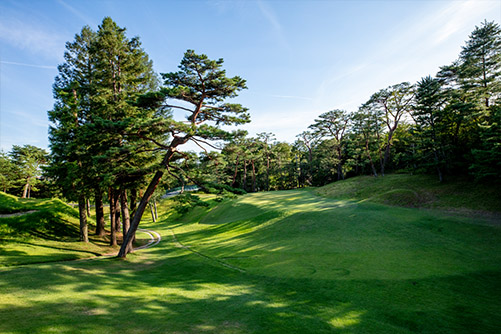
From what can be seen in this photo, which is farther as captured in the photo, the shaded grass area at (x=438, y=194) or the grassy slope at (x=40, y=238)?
the shaded grass area at (x=438, y=194)

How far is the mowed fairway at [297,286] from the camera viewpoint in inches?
209

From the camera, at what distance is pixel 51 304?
555cm

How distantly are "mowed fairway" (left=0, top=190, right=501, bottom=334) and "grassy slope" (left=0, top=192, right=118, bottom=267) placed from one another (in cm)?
335

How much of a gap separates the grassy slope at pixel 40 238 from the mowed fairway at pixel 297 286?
3.35 m

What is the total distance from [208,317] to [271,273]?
14.9 feet

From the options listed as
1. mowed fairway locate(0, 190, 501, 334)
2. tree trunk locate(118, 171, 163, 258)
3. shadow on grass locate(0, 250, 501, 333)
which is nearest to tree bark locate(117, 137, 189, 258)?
tree trunk locate(118, 171, 163, 258)

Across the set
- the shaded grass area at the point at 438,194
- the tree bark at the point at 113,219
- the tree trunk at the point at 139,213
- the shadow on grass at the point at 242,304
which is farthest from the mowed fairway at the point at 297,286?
the tree bark at the point at 113,219

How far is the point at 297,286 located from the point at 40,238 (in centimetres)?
1796

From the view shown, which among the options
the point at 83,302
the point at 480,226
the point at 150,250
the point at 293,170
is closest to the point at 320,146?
the point at 293,170

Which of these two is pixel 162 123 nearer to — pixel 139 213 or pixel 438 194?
pixel 139 213

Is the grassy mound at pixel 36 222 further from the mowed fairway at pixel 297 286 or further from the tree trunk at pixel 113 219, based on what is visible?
the mowed fairway at pixel 297 286

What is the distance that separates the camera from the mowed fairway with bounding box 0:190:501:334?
530 cm

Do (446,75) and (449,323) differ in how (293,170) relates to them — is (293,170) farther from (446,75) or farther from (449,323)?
(449,323)

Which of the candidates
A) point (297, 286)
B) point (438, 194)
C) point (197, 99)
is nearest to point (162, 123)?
point (197, 99)
